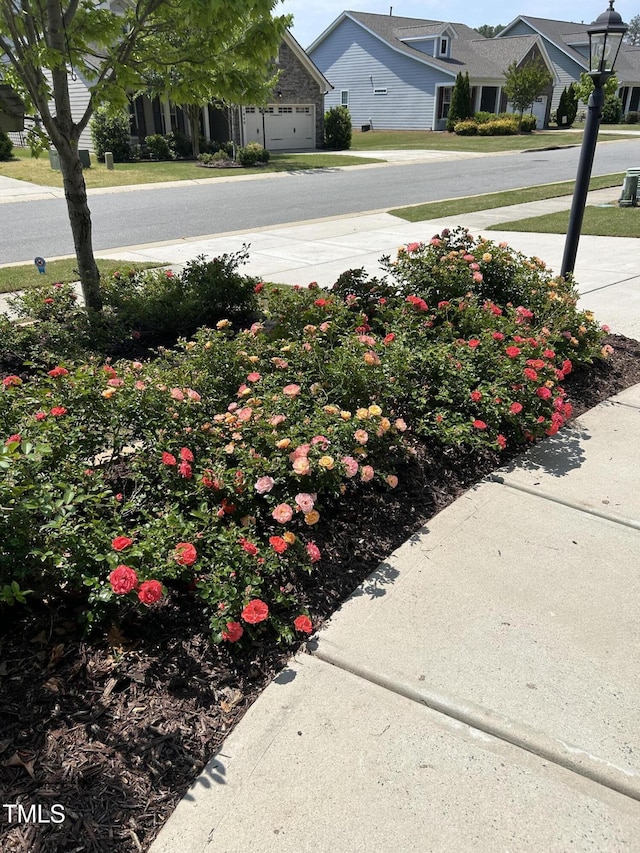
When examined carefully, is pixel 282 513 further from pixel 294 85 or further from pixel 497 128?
pixel 497 128

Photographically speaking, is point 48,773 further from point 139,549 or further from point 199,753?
point 139,549

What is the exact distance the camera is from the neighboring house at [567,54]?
49.6 m

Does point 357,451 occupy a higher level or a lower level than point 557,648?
higher

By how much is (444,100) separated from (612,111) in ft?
45.5

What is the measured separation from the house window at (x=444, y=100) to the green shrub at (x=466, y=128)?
14.0 feet

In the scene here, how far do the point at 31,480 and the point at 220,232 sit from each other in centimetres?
1063

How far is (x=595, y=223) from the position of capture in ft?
40.3

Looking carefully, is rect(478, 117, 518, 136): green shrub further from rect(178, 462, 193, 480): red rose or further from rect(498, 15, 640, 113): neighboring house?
rect(178, 462, 193, 480): red rose

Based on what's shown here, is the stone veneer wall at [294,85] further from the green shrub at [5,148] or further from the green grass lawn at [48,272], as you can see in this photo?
the green grass lawn at [48,272]

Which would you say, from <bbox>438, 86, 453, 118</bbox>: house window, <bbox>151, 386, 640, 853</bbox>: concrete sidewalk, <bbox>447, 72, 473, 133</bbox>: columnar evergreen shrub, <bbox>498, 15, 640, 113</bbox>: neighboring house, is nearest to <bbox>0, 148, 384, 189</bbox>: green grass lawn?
<bbox>447, 72, 473, 133</bbox>: columnar evergreen shrub

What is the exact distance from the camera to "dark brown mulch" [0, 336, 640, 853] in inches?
79.3

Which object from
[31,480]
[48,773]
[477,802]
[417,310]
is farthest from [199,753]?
[417,310]

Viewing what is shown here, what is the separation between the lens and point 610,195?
647 inches

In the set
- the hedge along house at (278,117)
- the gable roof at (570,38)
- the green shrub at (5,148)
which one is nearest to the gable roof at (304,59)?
the hedge along house at (278,117)
